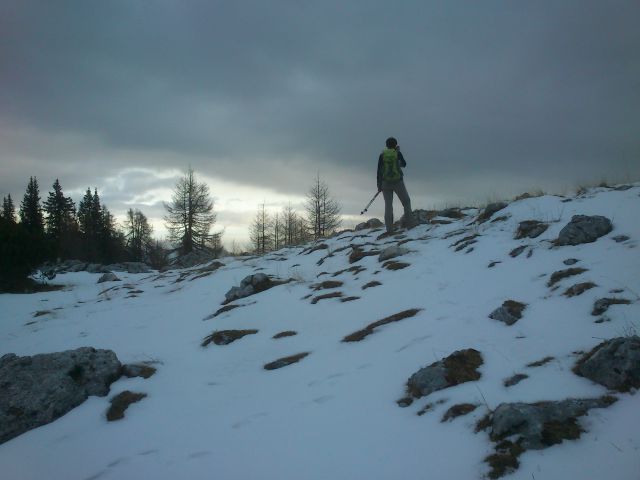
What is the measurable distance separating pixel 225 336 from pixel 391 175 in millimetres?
6936

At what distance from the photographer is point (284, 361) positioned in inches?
205

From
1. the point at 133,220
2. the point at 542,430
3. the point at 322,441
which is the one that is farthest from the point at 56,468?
the point at 133,220

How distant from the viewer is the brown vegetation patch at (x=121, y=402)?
446 centimetres

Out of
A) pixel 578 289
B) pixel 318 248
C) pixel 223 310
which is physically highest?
pixel 318 248

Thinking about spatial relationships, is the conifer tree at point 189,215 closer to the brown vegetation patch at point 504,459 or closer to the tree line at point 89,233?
the tree line at point 89,233

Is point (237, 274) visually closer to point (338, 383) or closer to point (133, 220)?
point (338, 383)

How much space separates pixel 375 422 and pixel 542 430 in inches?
50.6

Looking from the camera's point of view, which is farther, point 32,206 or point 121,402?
point 32,206

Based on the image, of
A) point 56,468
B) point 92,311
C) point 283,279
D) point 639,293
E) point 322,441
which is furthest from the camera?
point 92,311

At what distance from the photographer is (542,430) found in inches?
106

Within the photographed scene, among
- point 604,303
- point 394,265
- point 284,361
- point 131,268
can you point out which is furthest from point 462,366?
point 131,268

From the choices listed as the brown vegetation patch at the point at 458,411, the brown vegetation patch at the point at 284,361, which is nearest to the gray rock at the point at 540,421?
the brown vegetation patch at the point at 458,411

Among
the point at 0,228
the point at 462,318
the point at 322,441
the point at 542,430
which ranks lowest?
the point at 322,441

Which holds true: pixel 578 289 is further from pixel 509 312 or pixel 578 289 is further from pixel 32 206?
pixel 32 206
